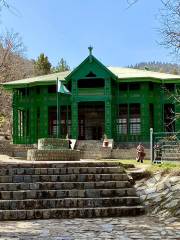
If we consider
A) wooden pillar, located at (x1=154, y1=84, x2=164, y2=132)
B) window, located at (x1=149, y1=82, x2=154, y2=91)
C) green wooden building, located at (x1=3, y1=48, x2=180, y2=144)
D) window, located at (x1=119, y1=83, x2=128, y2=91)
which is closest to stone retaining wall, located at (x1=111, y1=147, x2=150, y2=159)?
green wooden building, located at (x1=3, y1=48, x2=180, y2=144)

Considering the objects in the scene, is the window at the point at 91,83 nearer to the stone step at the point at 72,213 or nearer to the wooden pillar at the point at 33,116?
the wooden pillar at the point at 33,116

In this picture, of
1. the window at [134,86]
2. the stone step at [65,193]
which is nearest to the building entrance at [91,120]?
the window at [134,86]

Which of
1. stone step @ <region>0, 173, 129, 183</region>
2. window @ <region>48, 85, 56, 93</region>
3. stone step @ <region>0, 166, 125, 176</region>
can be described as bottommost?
stone step @ <region>0, 173, 129, 183</region>

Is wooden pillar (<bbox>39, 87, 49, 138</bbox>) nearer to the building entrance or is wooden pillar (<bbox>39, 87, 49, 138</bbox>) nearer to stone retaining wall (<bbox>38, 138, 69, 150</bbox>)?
the building entrance

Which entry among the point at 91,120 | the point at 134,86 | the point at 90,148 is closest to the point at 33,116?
the point at 91,120

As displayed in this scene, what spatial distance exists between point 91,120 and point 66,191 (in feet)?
85.7

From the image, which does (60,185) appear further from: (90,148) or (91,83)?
(91,83)

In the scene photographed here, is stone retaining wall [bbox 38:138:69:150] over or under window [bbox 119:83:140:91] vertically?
under

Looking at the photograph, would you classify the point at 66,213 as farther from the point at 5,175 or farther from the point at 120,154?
the point at 120,154

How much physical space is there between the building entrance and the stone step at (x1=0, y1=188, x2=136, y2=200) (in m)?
24.5

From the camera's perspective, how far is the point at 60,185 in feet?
39.3

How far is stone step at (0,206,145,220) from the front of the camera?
10.6 meters

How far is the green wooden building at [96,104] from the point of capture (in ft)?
112

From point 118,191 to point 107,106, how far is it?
22.2m
